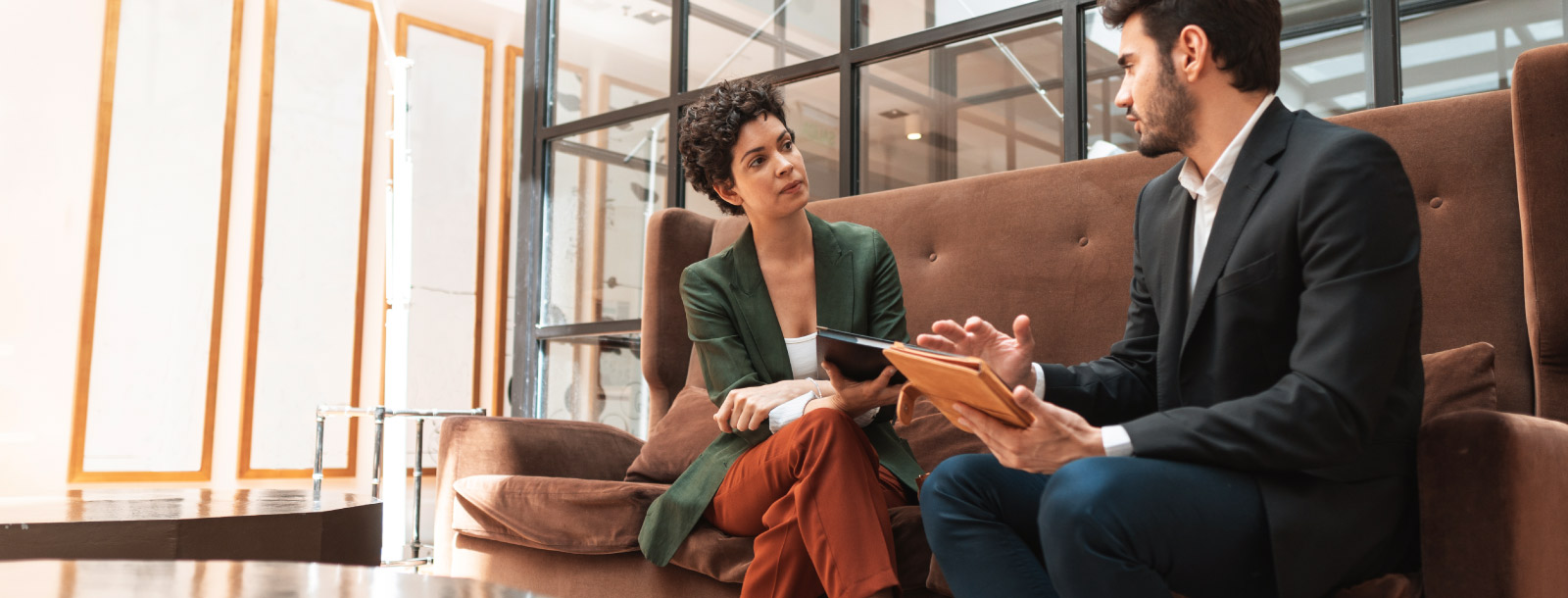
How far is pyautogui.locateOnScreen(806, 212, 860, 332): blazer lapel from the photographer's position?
6.09 feet

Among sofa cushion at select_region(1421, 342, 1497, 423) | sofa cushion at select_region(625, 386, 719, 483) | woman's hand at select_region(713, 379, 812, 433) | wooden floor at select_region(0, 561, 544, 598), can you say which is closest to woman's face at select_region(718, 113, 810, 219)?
woman's hand at select_region(713, 379, 812, 433)

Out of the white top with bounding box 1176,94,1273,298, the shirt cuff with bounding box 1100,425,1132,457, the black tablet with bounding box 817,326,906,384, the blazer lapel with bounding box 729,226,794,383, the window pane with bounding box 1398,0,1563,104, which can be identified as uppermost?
the window pane with bounding box 1398,0,1563,104

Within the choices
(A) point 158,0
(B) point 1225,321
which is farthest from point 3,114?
(B) point 1225,321

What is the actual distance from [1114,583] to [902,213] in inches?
54.4

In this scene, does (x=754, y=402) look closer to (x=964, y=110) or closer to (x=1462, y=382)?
(x=1462, y=382)

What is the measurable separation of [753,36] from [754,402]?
92.5 inches

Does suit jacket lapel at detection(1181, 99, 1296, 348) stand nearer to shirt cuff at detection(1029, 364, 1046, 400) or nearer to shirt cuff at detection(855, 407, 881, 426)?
shirt cuff at detection(1029, 364, 1046, 400)

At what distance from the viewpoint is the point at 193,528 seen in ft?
4.27

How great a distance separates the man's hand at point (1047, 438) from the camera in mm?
1085

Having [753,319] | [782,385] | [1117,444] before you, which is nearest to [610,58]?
[753,319]

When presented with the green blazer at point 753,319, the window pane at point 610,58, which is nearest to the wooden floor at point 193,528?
the green blazer at point 753,319

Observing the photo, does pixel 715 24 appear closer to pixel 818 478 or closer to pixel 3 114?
pixel 818 478

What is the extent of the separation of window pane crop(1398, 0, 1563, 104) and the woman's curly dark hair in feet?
5.00

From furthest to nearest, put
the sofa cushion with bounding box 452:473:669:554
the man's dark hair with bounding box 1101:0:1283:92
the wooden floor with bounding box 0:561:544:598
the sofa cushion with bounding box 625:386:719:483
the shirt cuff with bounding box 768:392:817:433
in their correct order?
the sofa cushion with bounding box 625:386:719:483, the sofa cushion with bounding box 452:473:669:554, the shirt cuff with bounding box 768:392:817:433, the man's dark hair with bounding box 1101:0:1283:92, the wooden floor with bounding box 0:561:544:598
